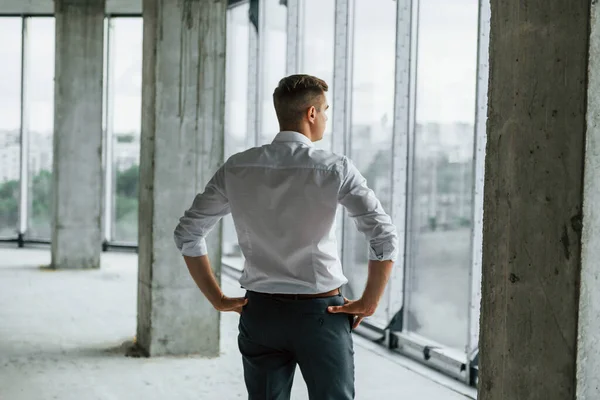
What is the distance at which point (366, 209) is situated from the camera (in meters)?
2.58

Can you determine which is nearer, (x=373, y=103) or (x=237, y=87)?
(x=373, y=103)

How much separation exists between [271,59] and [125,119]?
4.60 m

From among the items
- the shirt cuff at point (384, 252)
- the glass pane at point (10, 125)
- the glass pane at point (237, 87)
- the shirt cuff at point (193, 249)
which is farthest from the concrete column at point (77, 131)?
the shirt cuff at point (384, 252)

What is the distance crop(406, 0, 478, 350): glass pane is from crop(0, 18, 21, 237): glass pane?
10.2 metres

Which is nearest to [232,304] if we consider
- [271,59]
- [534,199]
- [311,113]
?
[311,113]

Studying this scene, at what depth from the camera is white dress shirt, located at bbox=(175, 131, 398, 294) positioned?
102 inches

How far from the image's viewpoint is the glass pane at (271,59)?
10.1m

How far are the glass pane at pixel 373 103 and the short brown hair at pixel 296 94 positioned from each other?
429cm

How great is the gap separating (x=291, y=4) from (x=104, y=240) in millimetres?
6765

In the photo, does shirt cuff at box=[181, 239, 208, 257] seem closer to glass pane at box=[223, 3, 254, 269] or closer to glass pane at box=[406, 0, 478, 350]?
glass pane at box=[406, 0, 478, 350]

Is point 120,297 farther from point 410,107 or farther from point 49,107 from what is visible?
point 49,107

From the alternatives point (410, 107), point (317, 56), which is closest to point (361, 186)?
point (410, 107)

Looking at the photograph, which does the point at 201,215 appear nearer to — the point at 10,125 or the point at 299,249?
the point at 299,249

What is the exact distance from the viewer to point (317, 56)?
878cm
